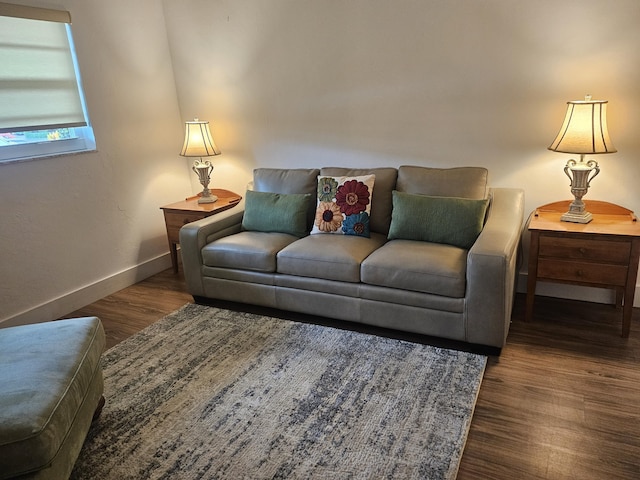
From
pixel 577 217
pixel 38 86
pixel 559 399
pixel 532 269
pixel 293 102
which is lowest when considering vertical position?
pixel 559 399

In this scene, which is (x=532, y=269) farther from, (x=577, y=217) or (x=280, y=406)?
(x=280, y=406)

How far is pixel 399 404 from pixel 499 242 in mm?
957

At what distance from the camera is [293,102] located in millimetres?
3605

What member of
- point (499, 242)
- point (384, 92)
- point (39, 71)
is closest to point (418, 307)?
point (499, 242)

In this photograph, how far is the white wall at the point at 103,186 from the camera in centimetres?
298

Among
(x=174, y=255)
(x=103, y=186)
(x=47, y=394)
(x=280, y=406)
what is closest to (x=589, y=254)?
(x=280, y=406)

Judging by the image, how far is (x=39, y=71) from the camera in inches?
118

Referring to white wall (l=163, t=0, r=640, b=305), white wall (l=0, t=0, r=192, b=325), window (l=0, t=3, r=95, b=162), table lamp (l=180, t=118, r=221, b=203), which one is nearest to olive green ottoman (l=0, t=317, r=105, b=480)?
white wall (l=0, t=0, r=192, b=325)

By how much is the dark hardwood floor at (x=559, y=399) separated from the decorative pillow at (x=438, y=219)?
636 mm

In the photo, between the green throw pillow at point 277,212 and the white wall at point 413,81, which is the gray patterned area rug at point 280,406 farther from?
the white wall at point 413,81

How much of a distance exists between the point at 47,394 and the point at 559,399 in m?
2.09

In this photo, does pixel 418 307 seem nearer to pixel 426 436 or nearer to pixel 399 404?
pixel 399 404

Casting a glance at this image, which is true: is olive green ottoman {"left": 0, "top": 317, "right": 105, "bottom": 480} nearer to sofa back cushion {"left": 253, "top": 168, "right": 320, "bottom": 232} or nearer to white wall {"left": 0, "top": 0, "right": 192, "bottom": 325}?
white wall {"left": 0, "top": 0, "right": 192, "bottom": 325}

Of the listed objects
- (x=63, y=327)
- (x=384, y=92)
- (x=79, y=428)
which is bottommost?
(x=79, y=428)
